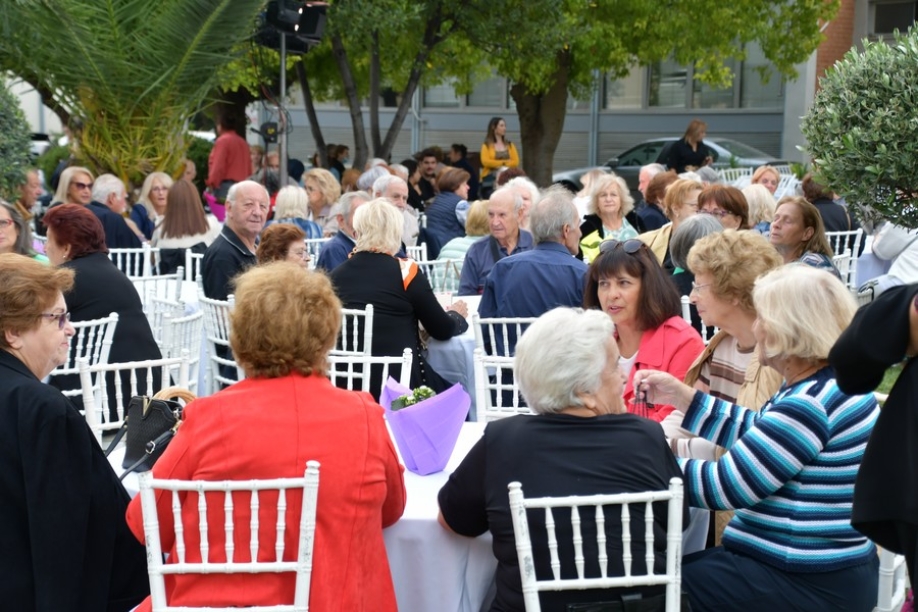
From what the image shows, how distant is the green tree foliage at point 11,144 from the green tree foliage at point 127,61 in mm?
3246

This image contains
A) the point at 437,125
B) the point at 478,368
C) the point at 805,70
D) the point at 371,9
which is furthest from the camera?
the point at 437,125

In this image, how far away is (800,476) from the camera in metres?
3.08

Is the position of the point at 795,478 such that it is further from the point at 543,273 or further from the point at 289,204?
the point at 289,204

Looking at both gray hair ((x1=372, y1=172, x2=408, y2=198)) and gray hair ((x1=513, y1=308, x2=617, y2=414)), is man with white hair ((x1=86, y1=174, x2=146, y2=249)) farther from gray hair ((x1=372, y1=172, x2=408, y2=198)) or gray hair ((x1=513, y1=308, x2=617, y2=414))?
gray hair ((x1=513, y1=308, x2=617, y2=414))

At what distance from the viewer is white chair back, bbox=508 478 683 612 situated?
2752 mm

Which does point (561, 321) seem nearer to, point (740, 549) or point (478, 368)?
point (740, 549)

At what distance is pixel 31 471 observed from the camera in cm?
299

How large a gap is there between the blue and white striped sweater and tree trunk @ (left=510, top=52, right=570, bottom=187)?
16.7 m

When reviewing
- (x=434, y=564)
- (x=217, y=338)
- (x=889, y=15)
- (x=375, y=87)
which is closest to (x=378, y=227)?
(x=217, y=338)

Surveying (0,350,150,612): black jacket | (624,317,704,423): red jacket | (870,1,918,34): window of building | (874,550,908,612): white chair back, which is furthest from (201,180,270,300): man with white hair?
(870,1,918,34): window of building

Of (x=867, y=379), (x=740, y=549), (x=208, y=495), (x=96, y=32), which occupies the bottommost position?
(x=740, y=549)

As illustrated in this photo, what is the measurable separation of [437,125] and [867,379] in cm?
2946

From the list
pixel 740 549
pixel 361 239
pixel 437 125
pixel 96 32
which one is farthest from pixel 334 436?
pixel 437 125

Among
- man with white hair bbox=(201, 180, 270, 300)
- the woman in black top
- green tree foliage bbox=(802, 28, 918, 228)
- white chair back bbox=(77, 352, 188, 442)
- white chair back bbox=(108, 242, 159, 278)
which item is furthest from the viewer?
the woman in black top
